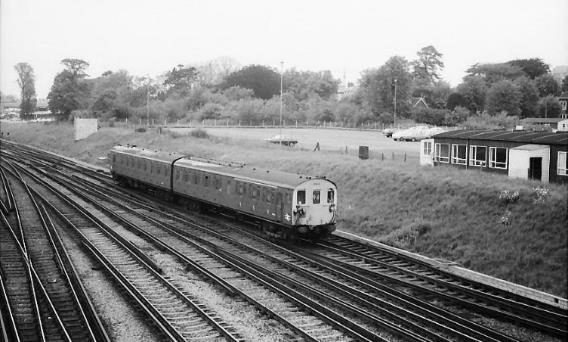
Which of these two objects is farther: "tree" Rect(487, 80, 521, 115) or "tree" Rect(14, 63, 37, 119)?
"tree" Rect(14, 63, 37, 119)

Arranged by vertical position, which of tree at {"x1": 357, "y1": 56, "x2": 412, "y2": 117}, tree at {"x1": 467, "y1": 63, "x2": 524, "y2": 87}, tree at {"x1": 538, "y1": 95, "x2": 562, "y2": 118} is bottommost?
tree at {"x1": 538, "y1": 95, "x2": 562, "y2": 118}

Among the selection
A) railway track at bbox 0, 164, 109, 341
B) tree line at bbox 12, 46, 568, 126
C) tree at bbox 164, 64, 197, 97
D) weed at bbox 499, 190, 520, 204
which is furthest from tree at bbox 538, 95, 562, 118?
tree at bbox 164, 64, 197, 97

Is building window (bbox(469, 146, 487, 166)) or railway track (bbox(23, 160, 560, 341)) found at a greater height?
building window (bbox(469, 146, 487, 166))

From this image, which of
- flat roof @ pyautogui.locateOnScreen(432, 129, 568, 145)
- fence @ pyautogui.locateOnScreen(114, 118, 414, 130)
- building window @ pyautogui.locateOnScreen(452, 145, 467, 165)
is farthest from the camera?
fence @ pyautogui.locateOnScreen(114, 118, 414, 130)

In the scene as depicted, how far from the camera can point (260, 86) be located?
399 feet

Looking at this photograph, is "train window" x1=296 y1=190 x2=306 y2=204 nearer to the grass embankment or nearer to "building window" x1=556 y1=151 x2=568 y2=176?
the grass embankment

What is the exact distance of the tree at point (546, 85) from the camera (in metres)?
71.8

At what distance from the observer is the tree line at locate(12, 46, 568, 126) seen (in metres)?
67.1

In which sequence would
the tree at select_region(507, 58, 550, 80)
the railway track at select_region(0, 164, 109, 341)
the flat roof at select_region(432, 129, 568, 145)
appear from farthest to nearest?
1. the tree at select_region(507, 58, 550, 80)
2. the flat roof at select_region(432, 129, 568, 145)
3. the railway track at select_region(0, 164, 109, 341)

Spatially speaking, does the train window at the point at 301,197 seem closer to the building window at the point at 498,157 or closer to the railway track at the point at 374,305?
the railway track at the point at 374,305

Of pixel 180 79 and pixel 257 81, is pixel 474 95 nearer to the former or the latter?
pixel 257 81

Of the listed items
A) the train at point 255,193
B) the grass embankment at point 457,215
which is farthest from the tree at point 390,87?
the train at point 255,193

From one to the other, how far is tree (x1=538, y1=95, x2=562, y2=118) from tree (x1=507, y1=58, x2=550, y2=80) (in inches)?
750

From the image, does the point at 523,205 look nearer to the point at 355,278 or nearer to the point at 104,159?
the point at 355,278
